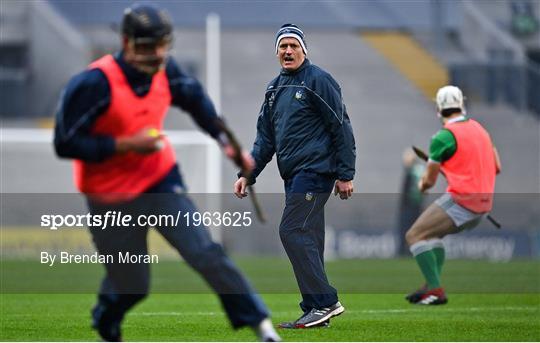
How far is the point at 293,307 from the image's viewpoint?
519 inches

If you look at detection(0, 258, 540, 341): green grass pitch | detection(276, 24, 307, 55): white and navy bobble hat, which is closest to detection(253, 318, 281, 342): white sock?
detection(0, 258, 540, 341): green grass pitch

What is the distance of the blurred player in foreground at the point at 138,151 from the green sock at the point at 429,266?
5.37 m

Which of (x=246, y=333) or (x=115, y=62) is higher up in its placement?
(x=115, y=62)

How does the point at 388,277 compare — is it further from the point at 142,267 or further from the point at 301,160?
the point at 142,267

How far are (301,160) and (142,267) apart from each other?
9.70ft

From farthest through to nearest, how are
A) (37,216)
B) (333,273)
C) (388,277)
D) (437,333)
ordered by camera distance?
(37,216)
(333,273)
(388,277)
(437,333)

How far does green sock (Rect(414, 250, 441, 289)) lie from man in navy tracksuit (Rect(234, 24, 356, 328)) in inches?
93.9

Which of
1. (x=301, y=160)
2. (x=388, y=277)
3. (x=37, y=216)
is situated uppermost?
(x=301, y=160)

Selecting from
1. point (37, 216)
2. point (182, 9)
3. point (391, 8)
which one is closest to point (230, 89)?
point (182, 9)

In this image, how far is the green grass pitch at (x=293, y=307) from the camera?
32.6 ft

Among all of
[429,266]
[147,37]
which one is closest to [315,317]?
[429,266]

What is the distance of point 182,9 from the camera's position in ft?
106

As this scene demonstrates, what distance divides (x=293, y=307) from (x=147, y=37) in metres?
6.46

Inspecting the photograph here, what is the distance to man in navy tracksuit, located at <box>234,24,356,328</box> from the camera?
10273 mm
